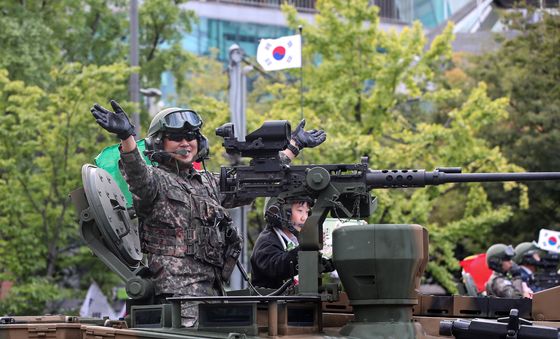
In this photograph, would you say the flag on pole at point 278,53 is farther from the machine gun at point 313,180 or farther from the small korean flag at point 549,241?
the machine gun at point 313,180

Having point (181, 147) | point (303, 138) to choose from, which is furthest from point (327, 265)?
point (303, 138)

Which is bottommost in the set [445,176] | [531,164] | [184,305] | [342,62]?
[184,305]

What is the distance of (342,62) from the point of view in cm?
2867

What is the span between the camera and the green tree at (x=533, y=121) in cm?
3212

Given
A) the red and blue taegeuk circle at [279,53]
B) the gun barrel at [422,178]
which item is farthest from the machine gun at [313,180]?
the red and blue taegeuk circle at [279,53]

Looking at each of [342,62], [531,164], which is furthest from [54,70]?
[531,164]

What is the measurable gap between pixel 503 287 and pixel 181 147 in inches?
328

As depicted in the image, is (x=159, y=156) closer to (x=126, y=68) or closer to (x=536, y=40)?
(x=126, y=68)

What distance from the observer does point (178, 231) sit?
8883 mm

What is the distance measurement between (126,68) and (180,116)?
17253 mm

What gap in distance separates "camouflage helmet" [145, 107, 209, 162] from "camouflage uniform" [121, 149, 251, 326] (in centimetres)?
23

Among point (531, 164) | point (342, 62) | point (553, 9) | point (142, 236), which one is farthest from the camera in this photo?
point (553, 9)

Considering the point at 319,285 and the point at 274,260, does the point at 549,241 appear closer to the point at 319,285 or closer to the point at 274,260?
the point at 274,260

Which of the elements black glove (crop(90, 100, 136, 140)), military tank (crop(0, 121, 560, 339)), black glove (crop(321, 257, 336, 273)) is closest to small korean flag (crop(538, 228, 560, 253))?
military tank (crop(0, 121, 560, 339))
